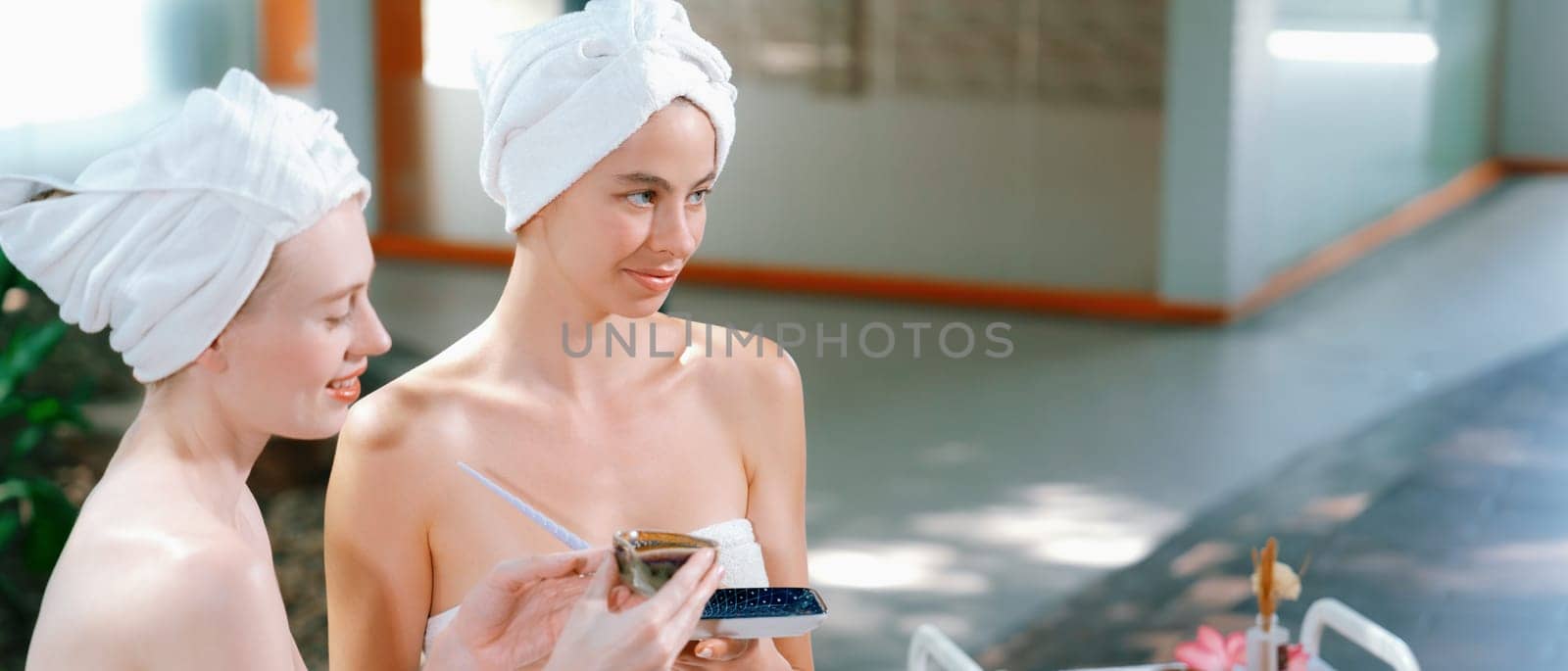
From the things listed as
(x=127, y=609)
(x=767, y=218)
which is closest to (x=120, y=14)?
(x=767, y=218)

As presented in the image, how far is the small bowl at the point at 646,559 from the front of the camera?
1613mm

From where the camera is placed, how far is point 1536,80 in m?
12.0

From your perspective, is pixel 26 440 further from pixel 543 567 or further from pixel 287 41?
pixel 287 41

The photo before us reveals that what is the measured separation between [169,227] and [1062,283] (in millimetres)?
7481

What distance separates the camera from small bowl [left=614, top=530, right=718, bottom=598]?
1613 millimetres

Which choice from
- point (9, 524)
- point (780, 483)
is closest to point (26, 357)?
point (9, 524)

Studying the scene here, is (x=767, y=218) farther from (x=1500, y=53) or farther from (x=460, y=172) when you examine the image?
(x=1500, y=53)

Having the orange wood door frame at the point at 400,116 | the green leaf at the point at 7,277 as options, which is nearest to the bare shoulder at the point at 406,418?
the green leaf at the point at 7,277

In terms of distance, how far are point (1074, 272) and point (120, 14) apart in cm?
450

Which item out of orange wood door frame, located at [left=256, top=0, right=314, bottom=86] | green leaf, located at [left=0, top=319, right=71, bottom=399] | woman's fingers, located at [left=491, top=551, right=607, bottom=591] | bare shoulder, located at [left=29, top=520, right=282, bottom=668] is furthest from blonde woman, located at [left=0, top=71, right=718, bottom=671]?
orange wood door frame, located at [left=256, top=0, right=314, bottom=86]

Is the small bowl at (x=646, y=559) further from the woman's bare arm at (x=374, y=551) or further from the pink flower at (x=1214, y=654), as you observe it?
the pink flower at (x=1214, y=654)

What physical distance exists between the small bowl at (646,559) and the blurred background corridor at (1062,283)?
291 cm

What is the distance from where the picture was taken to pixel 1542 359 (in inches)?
291

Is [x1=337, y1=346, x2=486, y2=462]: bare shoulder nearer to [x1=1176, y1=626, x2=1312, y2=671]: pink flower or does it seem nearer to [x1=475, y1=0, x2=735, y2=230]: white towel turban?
[x1=475, y1=0, x2=735, y2=230]: white towel turban
